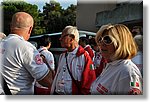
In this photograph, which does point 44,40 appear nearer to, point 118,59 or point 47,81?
point 47,81

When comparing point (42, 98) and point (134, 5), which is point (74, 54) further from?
point (134, 5)

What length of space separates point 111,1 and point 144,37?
0.39 m

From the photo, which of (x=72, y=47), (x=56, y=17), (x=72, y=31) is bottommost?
(x=72, y=47)

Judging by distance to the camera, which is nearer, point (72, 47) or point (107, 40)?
point (107, 40)

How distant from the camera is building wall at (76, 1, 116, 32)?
206cm

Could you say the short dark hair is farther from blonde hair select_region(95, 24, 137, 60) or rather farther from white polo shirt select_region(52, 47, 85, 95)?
blonde hair select_region(95, 24, 137, 60)

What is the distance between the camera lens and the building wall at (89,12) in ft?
6.77

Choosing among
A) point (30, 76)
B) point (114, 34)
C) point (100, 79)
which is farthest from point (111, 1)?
point (30, 76)

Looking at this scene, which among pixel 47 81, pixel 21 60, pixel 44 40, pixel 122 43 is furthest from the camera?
pixel 44 40

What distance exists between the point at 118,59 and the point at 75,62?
51cm

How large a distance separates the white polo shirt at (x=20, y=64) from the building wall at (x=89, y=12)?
42cm

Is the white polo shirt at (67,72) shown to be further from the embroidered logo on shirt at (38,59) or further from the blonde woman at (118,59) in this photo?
the blonde woman at (118,59)

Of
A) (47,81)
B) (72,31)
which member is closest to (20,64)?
(47,81)

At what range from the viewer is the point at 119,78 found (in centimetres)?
168
